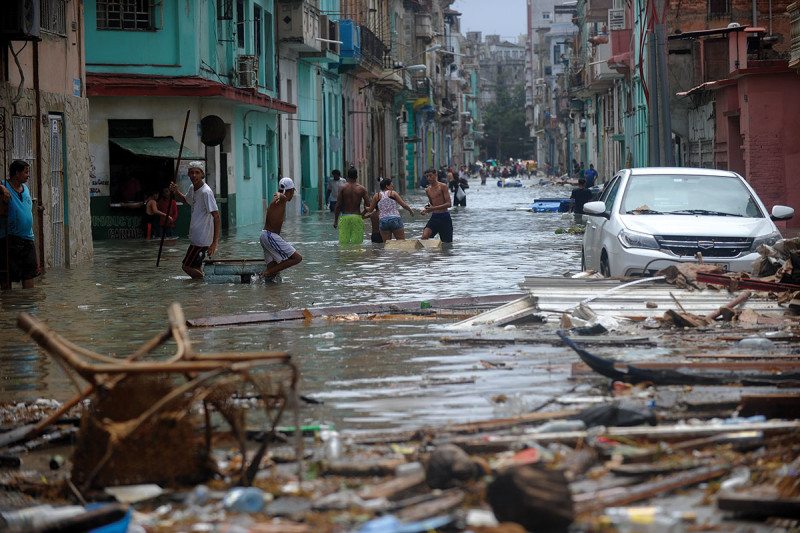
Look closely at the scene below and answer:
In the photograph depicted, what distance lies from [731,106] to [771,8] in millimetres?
9578

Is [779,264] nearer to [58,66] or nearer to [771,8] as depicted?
[58,66]

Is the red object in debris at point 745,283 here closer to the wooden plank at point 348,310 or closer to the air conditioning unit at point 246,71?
the wooden plank at point 348,310

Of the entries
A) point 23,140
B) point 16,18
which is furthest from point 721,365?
point 23,140

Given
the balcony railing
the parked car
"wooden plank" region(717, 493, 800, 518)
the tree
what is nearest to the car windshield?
the parked car

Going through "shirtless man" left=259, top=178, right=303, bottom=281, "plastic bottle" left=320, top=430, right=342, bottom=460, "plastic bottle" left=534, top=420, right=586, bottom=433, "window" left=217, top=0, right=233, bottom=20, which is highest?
"window" left=217, top=0, right=233, bottom=20

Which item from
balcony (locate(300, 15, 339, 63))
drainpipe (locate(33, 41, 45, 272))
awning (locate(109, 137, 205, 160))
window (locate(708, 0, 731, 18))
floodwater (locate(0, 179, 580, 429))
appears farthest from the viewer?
balcony (locate(300, 15, 339, 63))

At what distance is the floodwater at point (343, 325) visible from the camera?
8.55 meters

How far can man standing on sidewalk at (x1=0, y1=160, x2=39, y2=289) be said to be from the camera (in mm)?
16703

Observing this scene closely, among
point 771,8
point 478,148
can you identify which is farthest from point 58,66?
point 478,148

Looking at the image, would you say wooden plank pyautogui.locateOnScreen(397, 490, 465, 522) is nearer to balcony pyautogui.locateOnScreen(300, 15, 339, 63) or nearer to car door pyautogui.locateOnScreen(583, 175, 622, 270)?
car door pyautogui.locateOnScreen(583, 175, 622, 270)

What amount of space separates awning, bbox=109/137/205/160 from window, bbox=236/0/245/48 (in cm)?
606

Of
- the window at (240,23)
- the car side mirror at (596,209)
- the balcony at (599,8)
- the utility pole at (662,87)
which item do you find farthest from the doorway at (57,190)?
the balcony at (599,8)

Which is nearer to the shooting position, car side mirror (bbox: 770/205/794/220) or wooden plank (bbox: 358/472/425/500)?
wooden plank (bbox: 358/472/425/500)

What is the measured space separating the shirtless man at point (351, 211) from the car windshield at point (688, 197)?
440 inches
